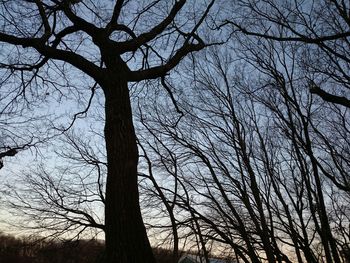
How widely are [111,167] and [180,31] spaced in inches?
135

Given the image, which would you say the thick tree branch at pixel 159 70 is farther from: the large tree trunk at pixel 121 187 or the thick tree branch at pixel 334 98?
the thick tree branch at pixel 334 98

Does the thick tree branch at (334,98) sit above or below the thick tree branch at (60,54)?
below

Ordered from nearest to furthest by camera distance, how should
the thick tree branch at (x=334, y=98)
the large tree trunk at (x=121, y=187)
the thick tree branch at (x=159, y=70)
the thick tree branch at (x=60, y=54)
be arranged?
the thick tree branch at (x=334, y=98), the large tree trunk at (x=121, y=187), the thick tree branch at (x=60, y=54), the thick tree branch at (x=159, y=70)

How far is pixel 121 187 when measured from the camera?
396 centimetres

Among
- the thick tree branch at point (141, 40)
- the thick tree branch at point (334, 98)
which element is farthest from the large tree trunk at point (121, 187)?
the thick tree branch at point (334, 98)

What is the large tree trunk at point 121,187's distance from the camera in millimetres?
3605

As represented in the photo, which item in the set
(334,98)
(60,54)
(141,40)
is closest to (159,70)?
(141,40)

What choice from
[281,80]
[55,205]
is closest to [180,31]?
[281,80]

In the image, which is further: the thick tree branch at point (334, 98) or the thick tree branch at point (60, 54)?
the thick tree branch at point (60, 54)

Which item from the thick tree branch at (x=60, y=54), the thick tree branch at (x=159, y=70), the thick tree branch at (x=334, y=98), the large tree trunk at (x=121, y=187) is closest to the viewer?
the thick tree branch at (x=334, y=98)

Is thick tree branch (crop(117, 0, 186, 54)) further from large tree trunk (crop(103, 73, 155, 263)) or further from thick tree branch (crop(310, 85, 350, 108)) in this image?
thick tree branch (crop(310, 85, 350, 108))

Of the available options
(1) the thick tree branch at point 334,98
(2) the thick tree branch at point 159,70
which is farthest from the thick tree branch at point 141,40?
(1) the thick tree branch at point 334,98

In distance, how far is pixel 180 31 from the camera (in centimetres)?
630

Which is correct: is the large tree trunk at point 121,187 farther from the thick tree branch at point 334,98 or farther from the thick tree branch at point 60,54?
the thick tree branch at point 334,98
